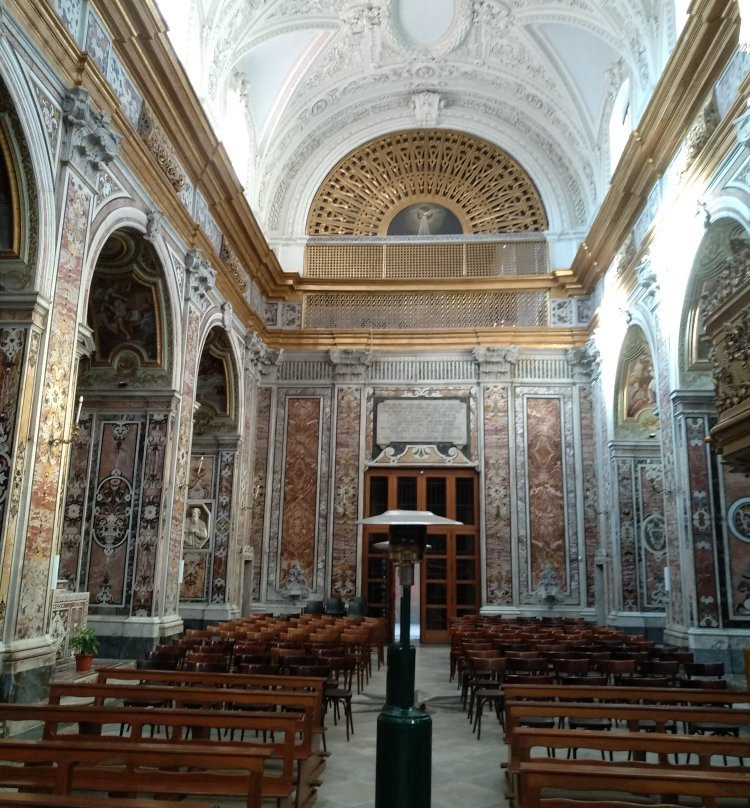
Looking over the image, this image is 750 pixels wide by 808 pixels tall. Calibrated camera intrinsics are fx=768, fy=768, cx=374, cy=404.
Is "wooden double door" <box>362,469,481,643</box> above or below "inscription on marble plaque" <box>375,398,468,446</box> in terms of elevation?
below

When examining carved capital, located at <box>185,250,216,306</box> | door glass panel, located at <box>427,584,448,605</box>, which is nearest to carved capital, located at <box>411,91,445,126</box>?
carved capital, located at <box>185,250,216,306</box>

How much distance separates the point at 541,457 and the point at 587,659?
9.18 m

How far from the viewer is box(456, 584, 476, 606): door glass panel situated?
1723cm

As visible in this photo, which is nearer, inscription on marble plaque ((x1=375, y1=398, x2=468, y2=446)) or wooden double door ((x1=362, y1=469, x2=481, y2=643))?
wooden double door ((x1=362, y1=469, x2=481, y2=643))

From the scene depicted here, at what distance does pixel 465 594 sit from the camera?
17281 millimetres

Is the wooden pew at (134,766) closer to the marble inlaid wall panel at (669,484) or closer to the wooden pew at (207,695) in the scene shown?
the wooden pew at (207,695)

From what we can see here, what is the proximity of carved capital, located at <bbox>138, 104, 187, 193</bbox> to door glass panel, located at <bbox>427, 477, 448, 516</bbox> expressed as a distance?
344 inches

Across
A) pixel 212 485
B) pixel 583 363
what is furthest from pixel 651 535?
pixel 212 485

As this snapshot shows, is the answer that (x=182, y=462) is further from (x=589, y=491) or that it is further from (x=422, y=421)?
(x=589, y=491)

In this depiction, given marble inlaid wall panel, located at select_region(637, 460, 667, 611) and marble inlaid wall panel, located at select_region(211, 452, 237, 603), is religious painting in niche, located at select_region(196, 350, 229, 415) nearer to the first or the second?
marble inlaid wall panel, located at select_region(211, 452, 237, 603)

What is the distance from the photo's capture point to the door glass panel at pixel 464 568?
17.4 m

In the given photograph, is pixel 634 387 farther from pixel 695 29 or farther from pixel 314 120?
pixel 314 120

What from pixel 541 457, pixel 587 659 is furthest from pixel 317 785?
pixel 541 457

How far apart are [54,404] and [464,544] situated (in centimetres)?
1144
